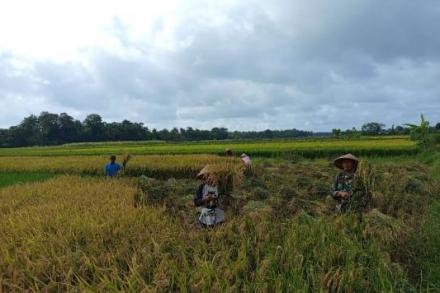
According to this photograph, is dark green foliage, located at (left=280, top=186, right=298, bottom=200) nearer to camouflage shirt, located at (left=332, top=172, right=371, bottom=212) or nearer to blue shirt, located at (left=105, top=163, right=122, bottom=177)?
camouflage shirt, located at (left=332, top=172, right=371, bottom=212)

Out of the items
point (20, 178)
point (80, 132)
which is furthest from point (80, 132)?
point (20, 178)

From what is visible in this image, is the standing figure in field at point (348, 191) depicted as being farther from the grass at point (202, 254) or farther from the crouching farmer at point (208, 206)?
the crouching farmer at point (208, 206)

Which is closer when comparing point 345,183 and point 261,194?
point 345,183

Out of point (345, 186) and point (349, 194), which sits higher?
point (345, 186)

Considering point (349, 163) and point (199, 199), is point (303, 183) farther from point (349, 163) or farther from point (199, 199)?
point (199, 199)

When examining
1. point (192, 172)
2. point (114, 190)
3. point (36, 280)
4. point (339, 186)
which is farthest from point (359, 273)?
point (192, 172)

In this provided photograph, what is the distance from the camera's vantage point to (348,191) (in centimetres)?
641

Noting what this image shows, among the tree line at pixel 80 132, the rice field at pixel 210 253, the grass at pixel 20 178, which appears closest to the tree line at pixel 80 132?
the tree line at pixel 80 132

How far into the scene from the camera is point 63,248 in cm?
430

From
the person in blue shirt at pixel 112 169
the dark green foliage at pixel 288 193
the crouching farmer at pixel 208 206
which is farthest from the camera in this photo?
the person in blue shirt at pixel 112 169

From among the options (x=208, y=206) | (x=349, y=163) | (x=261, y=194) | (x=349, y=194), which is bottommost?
(x=261, y=194)

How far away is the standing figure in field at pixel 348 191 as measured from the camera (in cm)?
635

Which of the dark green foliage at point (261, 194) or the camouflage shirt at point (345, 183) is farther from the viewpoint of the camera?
the dark green foliage at point (261, 194)

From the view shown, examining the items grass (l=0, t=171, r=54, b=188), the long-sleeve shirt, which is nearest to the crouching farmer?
the long-sleeve shirt
